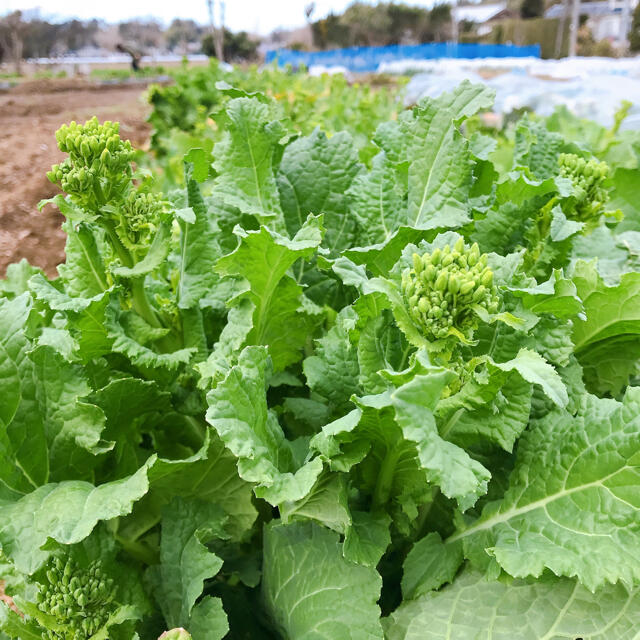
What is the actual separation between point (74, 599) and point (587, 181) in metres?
1.59

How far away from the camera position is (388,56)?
26.0m

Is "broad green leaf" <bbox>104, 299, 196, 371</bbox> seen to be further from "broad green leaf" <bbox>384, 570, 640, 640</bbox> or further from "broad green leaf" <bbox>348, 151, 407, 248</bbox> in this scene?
"broad green leaf" <bbox>384, 570, 640, 640</bbox>

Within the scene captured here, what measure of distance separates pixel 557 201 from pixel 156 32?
1738 inches

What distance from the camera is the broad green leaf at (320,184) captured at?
1.75 meters

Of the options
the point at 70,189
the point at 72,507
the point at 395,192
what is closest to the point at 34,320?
the point at 70,189

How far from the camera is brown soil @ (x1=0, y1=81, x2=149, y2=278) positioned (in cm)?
476

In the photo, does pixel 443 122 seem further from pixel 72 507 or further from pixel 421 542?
pixel 72 507

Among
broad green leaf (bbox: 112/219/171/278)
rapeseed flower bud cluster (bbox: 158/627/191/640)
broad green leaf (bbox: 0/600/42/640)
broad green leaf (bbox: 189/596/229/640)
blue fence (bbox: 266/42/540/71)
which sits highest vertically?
broad green leaf (bbox: 112/219/171/278)

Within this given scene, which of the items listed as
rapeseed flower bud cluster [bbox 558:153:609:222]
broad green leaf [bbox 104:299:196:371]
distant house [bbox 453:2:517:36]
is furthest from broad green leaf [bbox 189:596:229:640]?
distant house [bbox 453:2:517:36]

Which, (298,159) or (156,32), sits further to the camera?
(156,32)

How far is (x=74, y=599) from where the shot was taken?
46.8 inches

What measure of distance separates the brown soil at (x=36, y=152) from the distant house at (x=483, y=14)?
35320mm

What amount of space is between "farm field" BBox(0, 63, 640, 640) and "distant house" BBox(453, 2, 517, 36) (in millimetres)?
47313

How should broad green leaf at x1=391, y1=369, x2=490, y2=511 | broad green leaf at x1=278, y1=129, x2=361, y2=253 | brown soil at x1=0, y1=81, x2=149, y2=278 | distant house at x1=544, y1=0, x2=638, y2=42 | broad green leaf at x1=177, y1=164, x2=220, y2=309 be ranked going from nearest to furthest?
broad green leaf at x1=391, y1=369, x2=490, y2=511 → broad green leaf at x1=177, y1=164, x2=220, y2=309 → broad green leaf at x1=278, y1=129, x2=361, y2=253 → brown soil at x1=0, y1=81, x2=149, y2=278 → distant house at x1=544, y1=0, x2=638, y2=42
